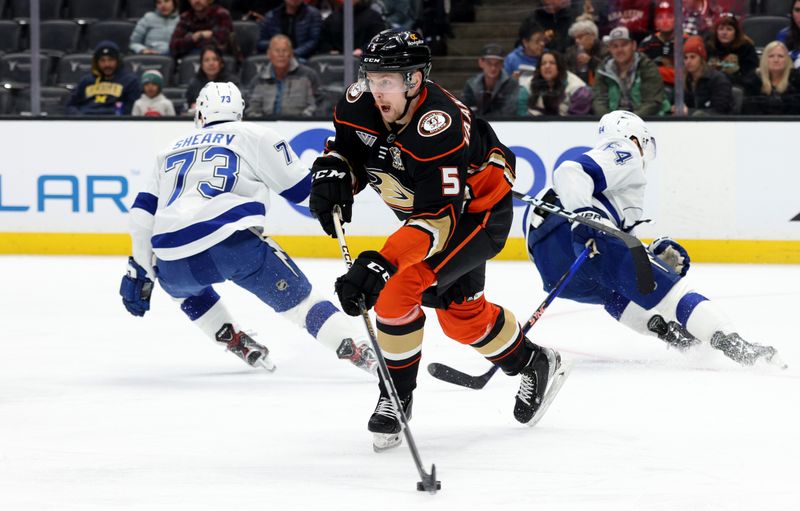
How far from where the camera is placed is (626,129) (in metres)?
4.26

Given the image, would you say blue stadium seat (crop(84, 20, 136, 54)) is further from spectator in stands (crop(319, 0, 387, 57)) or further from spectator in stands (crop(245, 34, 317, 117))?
spectator in stands (crop(319, 0, 387, 57))

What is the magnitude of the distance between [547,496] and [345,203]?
0.88m

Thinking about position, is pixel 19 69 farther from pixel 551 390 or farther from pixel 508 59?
pixel 551 390

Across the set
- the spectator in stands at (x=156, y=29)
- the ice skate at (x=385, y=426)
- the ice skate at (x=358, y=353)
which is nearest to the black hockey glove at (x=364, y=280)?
the ice skate at (x=385, y=426)

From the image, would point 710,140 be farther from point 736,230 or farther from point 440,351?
point 440,351

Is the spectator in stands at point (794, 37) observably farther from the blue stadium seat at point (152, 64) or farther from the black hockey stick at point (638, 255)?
the blue stadium seat at point (152, 64)

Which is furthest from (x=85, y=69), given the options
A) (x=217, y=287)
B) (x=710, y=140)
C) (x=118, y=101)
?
(x=710, y=140)

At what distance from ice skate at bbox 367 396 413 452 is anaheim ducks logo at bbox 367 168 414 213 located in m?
0.49

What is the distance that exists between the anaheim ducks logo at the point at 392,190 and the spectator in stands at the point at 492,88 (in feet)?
13.5

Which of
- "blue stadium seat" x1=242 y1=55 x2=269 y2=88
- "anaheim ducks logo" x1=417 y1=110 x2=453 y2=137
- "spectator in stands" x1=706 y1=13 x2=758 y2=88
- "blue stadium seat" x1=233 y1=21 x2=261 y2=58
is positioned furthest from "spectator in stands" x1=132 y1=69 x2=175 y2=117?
"anaheim ducks logo" x1=417 y1=110 x2=453 y2=137

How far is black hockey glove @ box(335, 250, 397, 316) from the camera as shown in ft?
8.82

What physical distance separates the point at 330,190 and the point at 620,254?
1470 mm

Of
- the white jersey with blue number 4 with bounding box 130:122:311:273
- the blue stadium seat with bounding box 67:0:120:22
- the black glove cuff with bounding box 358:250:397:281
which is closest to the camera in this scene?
the black glove cuff with bounding box 358:250:397:281

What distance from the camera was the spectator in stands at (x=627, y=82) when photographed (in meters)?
6.89
